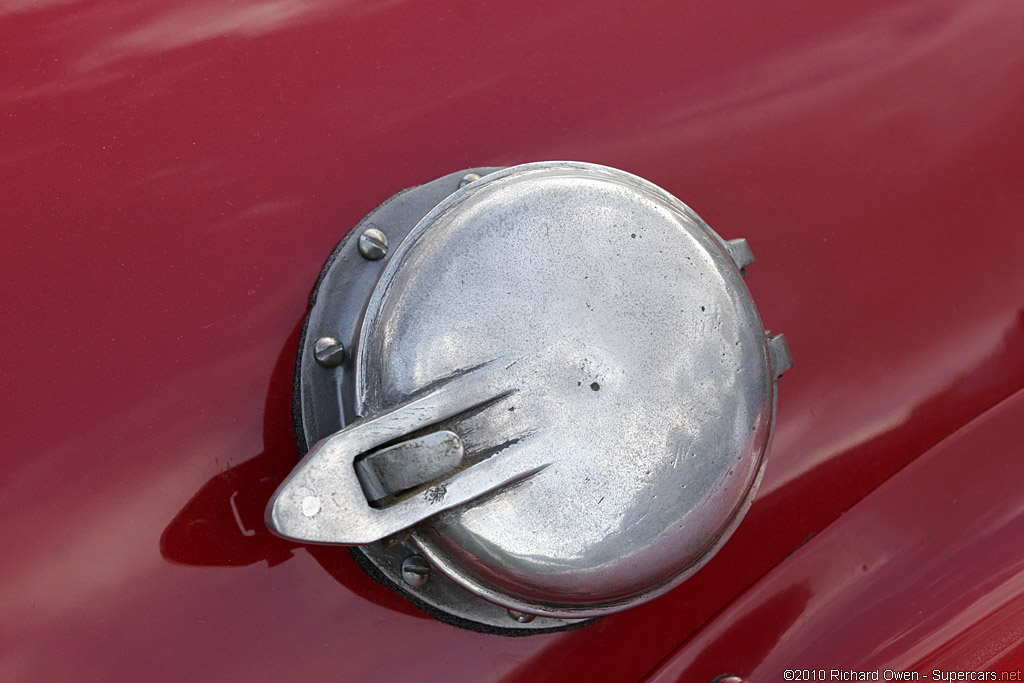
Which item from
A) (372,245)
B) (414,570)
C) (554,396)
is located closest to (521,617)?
(414,570)

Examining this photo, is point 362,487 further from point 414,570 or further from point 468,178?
point 468,178

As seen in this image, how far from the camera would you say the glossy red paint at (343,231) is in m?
0.62

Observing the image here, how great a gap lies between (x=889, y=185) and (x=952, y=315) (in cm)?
16

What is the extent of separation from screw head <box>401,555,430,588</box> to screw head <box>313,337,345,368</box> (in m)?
0.17

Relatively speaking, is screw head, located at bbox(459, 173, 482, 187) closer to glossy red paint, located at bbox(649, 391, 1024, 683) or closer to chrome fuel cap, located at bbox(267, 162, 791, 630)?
chrome fuel cap, located at bbox(267, 162, 791, 630)

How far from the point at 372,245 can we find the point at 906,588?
1.97 feet

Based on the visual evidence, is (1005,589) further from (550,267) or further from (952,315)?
(550,267)

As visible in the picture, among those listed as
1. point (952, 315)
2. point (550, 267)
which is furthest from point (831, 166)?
point (550, 267)

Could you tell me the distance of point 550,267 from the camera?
0.59m

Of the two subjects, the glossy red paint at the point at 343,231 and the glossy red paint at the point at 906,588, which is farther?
the glossy red paint at the point at 906,588

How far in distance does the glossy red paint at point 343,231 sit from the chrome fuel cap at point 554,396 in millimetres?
112

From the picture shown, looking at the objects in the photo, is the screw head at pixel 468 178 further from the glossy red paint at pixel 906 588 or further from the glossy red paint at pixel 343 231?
the glossy red paint at pixel 906 588

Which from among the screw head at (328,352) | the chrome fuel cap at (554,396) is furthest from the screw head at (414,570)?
the screw head at (328,352)

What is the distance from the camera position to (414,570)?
0.64 meters
